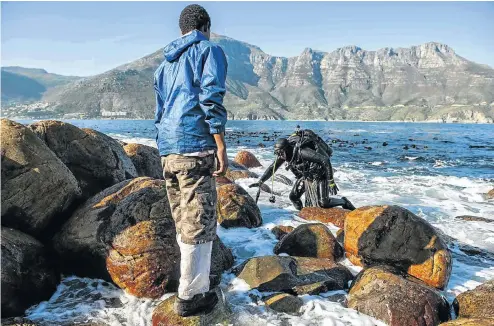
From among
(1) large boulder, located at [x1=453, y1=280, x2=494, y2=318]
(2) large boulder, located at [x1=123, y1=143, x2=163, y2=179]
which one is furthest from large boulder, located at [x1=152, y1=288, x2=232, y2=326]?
(2) large boulder, located at [x1=123, y1=143, x2=163, y2=179]

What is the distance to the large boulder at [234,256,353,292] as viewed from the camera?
216 inches

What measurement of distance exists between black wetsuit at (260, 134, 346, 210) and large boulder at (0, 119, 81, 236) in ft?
17.5

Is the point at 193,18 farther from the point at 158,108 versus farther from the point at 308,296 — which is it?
the point at 308,296

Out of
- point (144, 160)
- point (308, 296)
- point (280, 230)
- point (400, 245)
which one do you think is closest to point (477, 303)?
point (400, 245)

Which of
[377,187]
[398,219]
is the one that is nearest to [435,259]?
[398,219]

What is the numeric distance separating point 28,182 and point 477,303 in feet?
22.0

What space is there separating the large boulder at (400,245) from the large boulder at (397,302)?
1138mm

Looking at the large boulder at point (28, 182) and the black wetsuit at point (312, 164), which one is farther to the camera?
the black wetsuit at point (312, 164)

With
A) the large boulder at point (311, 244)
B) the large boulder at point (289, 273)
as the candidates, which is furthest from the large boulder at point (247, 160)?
the large boulder at point (289, 273)

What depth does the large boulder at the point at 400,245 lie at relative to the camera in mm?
6191

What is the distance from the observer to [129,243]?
17.4 ft

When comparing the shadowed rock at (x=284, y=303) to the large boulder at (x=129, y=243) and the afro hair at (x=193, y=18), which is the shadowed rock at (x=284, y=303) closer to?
the large boulder at (x=129, y=243)

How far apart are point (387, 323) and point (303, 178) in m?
6.19

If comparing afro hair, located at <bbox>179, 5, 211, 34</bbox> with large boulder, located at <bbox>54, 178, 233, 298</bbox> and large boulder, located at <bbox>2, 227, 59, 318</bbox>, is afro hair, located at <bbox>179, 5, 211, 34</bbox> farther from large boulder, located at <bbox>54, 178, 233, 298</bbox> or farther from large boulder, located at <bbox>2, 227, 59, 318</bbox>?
large boulder, located at <bbox>2, 227, 59, 318</bbox>
